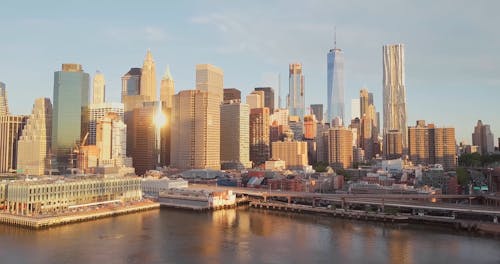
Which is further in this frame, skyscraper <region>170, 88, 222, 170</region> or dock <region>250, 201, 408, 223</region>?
skyscraper <region>170, 88, 222, 170</region>

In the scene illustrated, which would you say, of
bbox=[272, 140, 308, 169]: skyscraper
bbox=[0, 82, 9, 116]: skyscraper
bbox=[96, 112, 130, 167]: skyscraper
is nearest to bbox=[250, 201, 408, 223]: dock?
bbox=[272, 140, 308, 169]: skyscraper

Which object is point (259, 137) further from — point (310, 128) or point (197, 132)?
point (197, 132)

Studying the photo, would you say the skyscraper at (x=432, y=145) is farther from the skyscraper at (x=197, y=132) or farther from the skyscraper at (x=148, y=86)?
the skyscraper at (x=148, y=86)

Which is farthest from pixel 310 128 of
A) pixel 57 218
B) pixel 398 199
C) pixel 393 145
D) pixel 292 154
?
pixel 57 218

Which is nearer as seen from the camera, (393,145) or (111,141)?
(111,141)

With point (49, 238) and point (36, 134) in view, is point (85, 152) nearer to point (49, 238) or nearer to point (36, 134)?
point (36, 134)

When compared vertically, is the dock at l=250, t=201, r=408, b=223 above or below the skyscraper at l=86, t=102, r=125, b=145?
below

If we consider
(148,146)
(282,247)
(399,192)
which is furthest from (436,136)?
(282,247)

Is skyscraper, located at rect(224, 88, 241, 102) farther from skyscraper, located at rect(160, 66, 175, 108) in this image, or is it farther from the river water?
the river water
